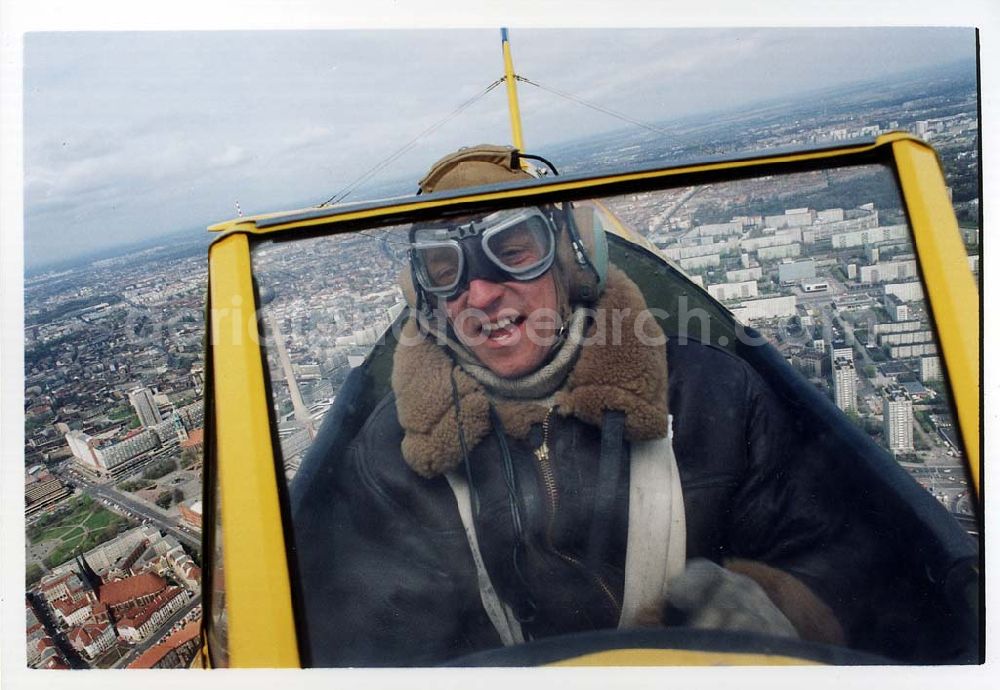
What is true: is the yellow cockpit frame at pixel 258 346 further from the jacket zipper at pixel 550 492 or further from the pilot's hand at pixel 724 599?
the jacket zipper at pixel 550 492

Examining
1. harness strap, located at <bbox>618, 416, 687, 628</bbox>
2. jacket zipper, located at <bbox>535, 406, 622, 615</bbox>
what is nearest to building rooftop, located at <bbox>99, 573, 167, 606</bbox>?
jacket zipper, located at <bbox>535, 406, 622, 615</bbox>

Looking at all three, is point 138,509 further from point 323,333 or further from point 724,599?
point 724,599

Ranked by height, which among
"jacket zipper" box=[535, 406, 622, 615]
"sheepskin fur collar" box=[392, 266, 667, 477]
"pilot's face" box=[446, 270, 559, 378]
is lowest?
"jacket zipper" box=[535, 406, 622, 615]

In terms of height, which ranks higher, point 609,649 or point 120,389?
point 120,389

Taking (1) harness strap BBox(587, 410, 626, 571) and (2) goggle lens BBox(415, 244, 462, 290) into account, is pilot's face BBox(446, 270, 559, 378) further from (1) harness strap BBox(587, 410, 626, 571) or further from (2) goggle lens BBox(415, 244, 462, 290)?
(1) harness strap BBox(587, 410, 626, 571)

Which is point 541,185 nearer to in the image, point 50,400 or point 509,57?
point 509,57

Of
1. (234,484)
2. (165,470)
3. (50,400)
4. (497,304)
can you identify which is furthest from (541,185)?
(50,400)

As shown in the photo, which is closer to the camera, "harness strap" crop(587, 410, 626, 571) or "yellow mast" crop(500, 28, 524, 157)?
"harness strap" crop(587, 410, 626, 571)
